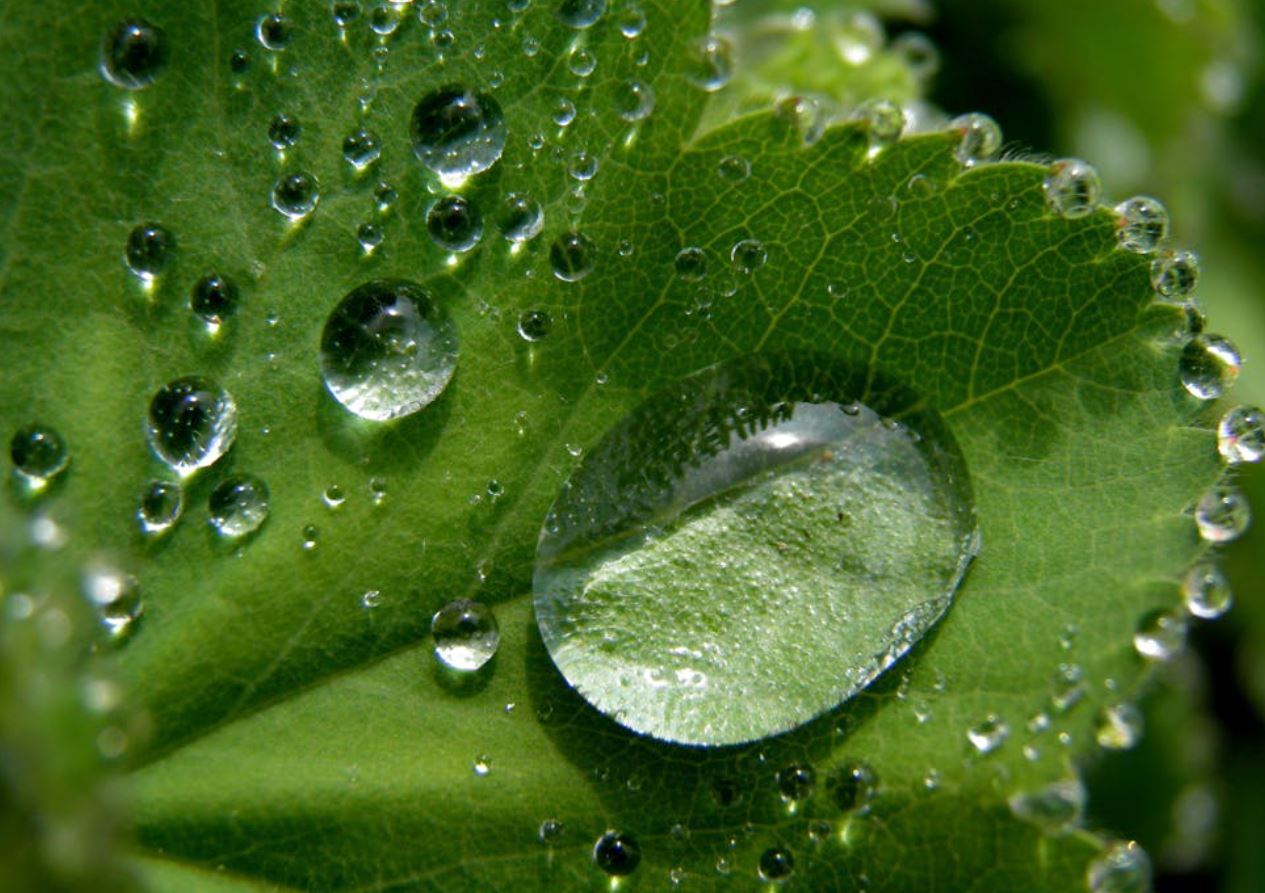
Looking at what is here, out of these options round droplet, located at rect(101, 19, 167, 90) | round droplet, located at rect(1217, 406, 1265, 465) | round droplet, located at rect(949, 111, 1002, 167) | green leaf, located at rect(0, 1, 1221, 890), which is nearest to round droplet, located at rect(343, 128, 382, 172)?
green leaf, located at rect(0, 1, 1221, 890)

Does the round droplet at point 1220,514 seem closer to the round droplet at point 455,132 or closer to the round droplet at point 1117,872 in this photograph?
the round droplet at point 1117,872

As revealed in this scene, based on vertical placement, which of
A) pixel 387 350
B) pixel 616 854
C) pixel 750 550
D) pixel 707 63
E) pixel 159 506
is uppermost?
pixel 707 63

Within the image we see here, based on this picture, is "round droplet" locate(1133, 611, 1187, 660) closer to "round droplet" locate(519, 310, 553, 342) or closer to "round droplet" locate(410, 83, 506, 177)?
"round droplet" locate(519, 310, 553, 342)

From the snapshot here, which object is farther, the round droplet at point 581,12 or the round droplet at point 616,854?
the round droplet at point 581,12

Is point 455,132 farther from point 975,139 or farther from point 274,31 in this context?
point 975,139

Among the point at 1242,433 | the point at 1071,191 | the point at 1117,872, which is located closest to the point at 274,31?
the point at 1071,191

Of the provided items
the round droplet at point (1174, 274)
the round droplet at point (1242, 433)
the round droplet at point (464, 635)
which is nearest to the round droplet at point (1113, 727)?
the round droplet at point (1242, 433)
